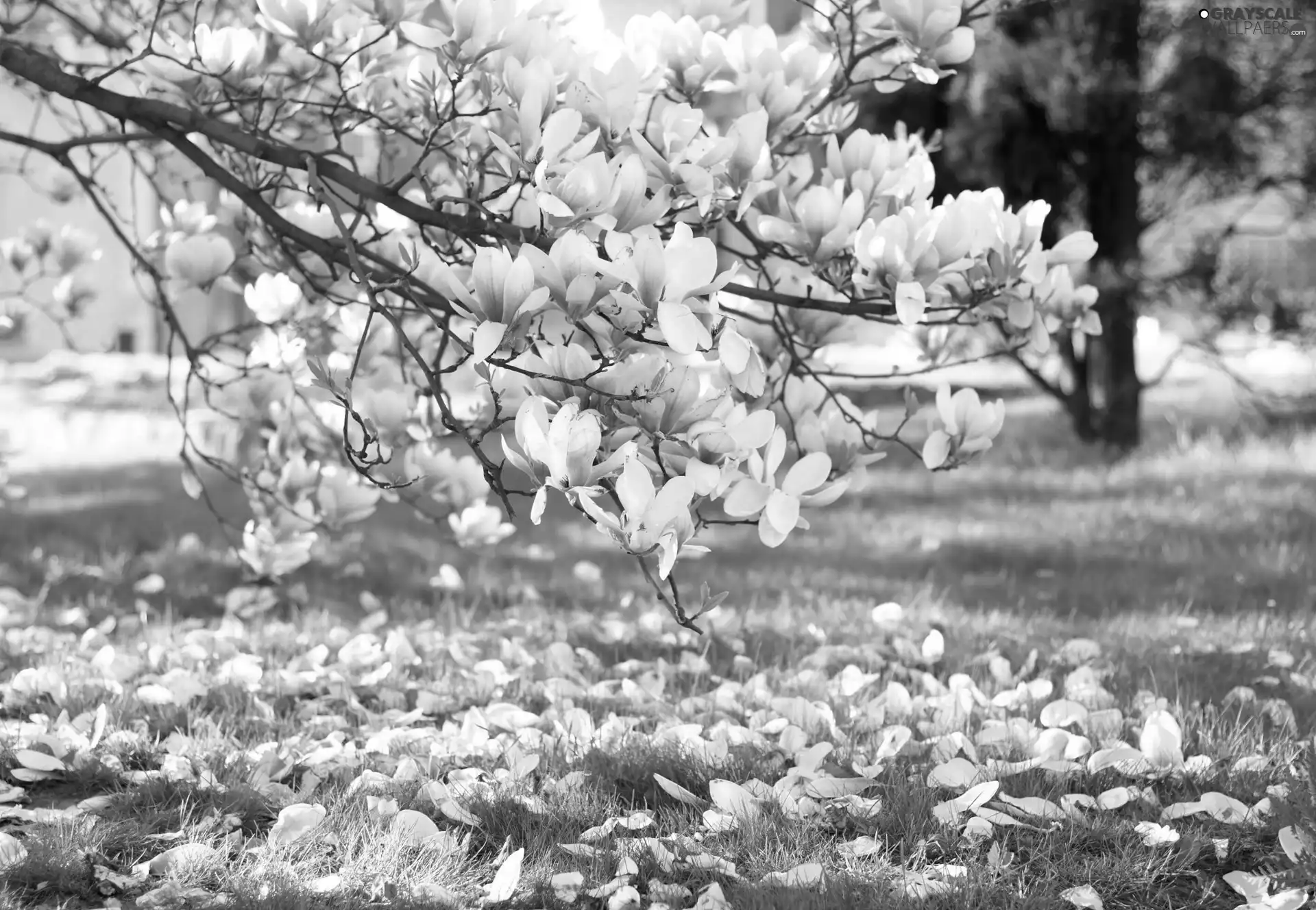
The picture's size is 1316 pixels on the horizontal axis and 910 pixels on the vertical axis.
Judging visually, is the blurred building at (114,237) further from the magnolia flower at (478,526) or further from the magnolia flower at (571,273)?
the magnolia flower at (571,273)

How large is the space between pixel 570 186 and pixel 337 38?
0.93 m

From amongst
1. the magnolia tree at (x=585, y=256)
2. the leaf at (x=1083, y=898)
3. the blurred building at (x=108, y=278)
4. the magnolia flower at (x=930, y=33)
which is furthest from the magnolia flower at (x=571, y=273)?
the blurred building at (x=108, y=278)

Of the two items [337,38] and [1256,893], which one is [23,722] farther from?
[1256,893]

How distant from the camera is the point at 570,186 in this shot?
1.70 m

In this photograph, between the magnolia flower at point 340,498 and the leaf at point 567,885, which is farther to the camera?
the magnolia flower at point 340,498

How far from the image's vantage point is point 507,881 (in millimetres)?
1905

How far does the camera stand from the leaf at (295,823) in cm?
208

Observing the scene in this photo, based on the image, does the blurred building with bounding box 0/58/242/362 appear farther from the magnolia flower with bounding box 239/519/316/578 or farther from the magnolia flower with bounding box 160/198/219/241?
the magnolia flower with bounding box 239/519/316/578

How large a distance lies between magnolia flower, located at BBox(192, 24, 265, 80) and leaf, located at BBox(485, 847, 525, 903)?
4.72 feet

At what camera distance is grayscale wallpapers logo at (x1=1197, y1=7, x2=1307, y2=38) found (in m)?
5.45

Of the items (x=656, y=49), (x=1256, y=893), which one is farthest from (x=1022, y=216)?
(x=1256, y=893)

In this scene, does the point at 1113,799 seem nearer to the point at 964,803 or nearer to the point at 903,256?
the point at 964,803

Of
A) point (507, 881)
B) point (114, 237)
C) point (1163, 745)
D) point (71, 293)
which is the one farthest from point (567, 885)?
point (114, 237)

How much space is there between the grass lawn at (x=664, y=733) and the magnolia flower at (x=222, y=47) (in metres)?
1.28
